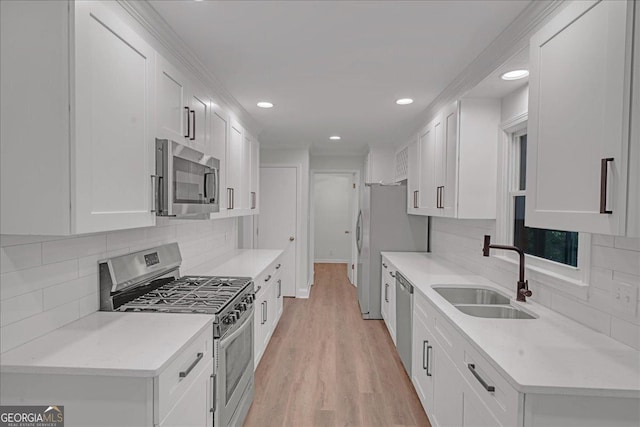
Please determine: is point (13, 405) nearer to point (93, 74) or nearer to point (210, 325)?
point (210, 325)

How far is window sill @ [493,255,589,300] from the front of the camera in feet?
5.64

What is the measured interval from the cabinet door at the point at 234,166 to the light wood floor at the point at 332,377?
1525 mm

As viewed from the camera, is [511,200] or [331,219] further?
[331,219]

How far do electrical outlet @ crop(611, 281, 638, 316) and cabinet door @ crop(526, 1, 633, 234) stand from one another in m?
0.41

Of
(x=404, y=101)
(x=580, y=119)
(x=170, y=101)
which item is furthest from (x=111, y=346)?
(x=404, y=101)

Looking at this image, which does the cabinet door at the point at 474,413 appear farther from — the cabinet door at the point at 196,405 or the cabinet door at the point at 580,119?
the cabinet door at the point at 196,405

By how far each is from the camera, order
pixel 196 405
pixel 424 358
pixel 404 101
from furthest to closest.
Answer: pixel 404 101
pixel 424 358
pixel 196 405

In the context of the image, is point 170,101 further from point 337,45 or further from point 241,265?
point 241,265

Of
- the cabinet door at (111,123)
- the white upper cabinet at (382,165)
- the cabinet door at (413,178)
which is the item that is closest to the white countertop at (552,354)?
the cabinet door at (111,123)

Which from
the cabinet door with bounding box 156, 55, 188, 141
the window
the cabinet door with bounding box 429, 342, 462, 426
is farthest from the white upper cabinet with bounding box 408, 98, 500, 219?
the cabinet door with bounding box 156, 55, 188, 141

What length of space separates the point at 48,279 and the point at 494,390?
1.88m

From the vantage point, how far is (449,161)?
288 centimetres

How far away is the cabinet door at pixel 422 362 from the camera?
2.25m

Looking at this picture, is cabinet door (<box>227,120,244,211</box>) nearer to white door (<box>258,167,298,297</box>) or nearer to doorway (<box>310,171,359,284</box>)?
white door (<box>258,167,298,297</box>)
